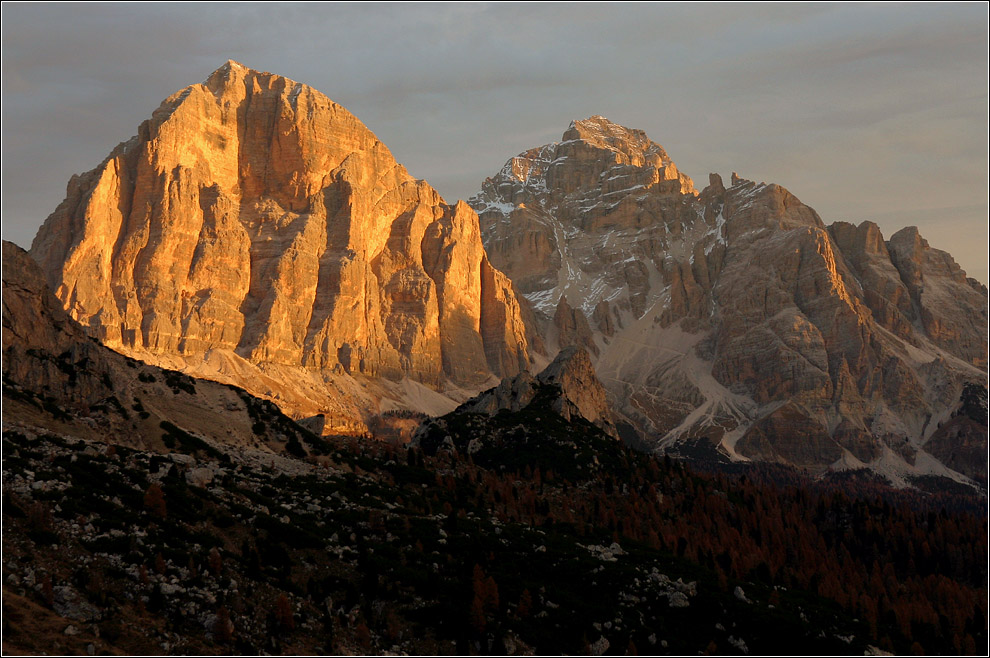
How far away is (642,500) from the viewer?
438 feet

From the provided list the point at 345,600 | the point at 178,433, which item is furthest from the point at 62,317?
the point at 345,600

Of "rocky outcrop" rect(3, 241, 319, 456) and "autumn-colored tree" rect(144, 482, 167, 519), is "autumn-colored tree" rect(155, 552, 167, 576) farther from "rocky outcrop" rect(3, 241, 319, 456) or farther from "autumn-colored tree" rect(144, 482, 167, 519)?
"rocky outcrop" rect(3, 241, 319, 456)

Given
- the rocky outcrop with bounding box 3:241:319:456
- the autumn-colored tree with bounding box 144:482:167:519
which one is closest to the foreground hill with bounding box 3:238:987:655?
the autumn-colored tree with bounding box 144:482:167:519

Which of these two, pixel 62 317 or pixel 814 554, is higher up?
pixel 62 317

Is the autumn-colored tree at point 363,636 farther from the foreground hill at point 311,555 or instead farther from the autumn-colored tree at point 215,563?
the autumn-colored tree at point 215,563

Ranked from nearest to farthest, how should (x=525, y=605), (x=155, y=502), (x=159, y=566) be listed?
1. (x=159, y=566)
2. (x=155, y=502)
3. (x=525, y=605)

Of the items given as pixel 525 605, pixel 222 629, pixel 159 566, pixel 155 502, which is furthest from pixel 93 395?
pixel 525 605

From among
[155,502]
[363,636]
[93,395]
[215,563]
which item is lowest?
[363,636]

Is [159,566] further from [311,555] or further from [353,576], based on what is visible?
[353,576]

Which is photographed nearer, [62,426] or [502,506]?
[62,426]

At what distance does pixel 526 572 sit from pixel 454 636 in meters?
13.6

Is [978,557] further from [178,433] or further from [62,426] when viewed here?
[62,426]

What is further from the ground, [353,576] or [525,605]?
[353,576]

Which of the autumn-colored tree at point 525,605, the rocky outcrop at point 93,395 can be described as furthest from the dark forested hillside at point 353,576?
the rocky outcrop at point 93,395
